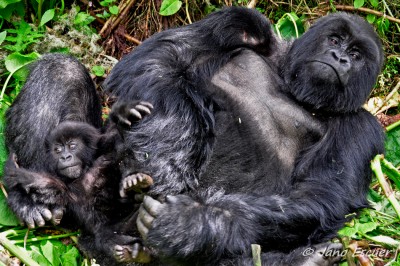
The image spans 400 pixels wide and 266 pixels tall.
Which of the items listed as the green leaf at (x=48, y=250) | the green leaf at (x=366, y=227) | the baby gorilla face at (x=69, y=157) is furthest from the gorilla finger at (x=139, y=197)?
the green leaf at (x=366, y=227)

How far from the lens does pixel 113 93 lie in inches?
193

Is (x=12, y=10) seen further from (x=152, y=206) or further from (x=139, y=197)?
(x=152, y=206)

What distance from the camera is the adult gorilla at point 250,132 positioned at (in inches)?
170

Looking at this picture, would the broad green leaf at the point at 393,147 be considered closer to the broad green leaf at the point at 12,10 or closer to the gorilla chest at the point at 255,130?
the gorilla chest at the point at 255,130

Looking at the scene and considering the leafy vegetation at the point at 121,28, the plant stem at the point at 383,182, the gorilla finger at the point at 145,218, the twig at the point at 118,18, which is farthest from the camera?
the twig at the point at 118,18

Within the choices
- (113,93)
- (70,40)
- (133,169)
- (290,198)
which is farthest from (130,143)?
(70,40)

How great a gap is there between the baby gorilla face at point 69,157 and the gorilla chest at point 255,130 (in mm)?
783

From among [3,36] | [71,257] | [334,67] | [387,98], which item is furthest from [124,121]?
[387,98]

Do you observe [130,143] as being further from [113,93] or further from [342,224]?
[342,224]

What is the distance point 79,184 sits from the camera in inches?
182

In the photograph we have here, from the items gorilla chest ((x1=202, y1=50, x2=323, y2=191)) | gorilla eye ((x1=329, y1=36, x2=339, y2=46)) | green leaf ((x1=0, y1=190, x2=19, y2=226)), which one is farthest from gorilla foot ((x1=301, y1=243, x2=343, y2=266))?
green leaf ((x1=0, y1=190, x2=19, y2=226))

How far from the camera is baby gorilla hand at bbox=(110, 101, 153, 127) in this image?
453 cm

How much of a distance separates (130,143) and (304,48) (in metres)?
1.30

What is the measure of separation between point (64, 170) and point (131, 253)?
69 centimetres
